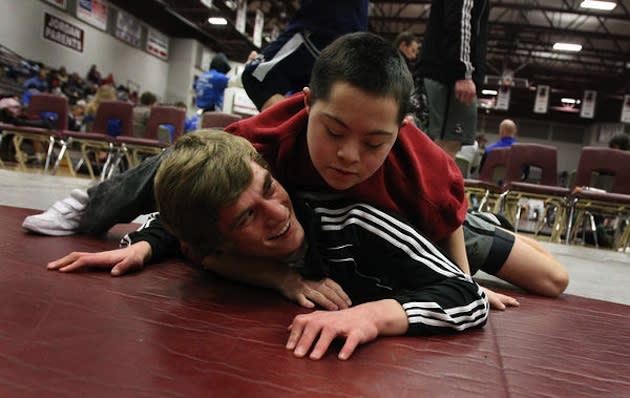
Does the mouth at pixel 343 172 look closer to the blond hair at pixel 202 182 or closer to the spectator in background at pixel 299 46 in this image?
the blond hair at pixel 202 182

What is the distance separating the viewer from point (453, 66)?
7.86 feet

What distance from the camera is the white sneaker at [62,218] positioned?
157 centimetres

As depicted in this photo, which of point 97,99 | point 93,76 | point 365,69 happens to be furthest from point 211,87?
point 93,76

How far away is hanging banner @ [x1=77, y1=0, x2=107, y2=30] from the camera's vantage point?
10.4m

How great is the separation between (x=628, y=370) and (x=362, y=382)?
551 millimetres

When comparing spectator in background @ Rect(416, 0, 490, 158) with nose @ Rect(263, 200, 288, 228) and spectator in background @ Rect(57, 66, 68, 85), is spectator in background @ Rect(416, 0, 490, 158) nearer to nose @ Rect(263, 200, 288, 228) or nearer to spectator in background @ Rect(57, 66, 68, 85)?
nose @ Rect(263, 200, 288, 228)

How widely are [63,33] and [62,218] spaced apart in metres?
10.1

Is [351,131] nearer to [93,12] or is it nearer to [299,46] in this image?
[299,46]

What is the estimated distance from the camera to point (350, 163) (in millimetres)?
914

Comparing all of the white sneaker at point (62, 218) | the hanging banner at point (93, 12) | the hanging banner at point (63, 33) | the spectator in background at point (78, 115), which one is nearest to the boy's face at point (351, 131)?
the white sneaker at point (62, 218)

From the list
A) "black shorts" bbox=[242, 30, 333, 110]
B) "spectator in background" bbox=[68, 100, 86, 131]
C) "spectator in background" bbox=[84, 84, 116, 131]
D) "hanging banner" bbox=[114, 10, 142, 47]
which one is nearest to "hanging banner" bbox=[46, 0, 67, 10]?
"hanging banner" bbox=[114, 10, 142, 47]

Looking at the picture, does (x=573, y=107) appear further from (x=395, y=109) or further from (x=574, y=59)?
(x=395, y=109)

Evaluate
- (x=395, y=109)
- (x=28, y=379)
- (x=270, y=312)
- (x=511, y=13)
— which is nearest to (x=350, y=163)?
(x=395, y=109)

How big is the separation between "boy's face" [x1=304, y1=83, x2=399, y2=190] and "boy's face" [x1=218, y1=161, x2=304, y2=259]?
11 cm
